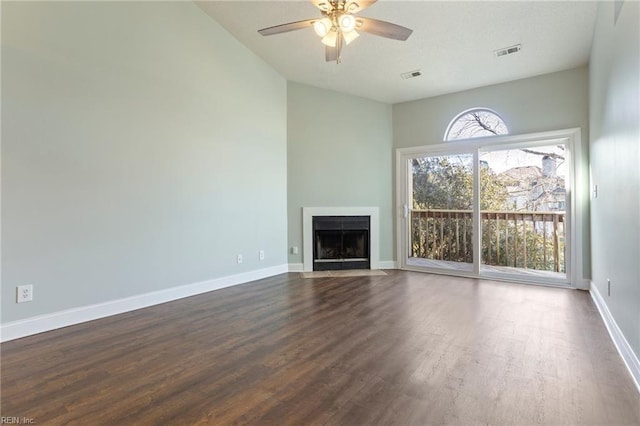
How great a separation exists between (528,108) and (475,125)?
2.31 ft

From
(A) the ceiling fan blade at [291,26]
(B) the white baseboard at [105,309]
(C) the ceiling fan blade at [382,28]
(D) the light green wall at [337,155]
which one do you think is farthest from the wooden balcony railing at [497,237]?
(A) the ceiling fan blade at [291,26]

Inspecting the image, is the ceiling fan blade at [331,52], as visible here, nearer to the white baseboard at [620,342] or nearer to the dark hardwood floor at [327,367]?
the dark hardwood floor at [327,367]

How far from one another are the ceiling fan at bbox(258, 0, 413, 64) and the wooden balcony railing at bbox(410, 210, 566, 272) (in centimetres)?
327

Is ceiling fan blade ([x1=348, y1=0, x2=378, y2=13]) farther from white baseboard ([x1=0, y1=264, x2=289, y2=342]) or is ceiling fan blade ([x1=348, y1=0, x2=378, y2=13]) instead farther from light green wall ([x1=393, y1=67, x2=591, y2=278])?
white baseboard ([x1=0, y1=264, x2=289, y2=342])

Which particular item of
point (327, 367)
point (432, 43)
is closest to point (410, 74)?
point (432, 43)

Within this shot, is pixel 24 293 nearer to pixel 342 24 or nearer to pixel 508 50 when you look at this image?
pixel 342 24

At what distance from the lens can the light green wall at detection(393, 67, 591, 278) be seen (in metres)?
4.05

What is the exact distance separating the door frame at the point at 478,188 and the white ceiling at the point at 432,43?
0.84 meters

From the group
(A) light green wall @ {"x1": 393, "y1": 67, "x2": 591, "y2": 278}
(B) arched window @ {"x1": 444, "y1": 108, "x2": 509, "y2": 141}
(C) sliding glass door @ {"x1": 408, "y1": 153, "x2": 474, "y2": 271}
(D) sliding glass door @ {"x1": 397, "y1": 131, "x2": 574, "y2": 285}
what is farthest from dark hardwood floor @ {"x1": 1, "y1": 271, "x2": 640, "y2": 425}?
(B) arched window @ {"x1": 444, "y1": 108, "x2": 509, "y2": 141}

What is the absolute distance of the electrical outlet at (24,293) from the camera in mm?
2529

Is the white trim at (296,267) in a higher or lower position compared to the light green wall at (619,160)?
lower

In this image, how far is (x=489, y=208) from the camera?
485 cm

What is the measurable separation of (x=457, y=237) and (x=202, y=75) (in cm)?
433

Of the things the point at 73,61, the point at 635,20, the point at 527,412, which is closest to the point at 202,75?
the point at 73,61
